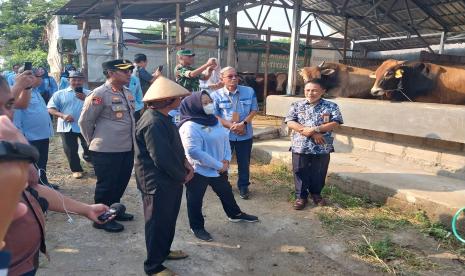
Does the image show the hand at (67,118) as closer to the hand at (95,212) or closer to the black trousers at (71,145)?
the black trousers at (71,145)

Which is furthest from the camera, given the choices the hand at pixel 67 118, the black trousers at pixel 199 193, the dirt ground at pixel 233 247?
the hand at pixel 67 118

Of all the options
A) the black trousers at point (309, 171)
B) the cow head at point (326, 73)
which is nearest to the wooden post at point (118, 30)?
the cow head at point (326, 73)

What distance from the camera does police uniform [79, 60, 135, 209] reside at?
12.7ft

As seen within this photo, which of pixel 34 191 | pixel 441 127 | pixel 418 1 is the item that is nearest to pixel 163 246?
pixel 34 191

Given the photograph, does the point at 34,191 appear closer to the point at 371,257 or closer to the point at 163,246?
the point at 163,246

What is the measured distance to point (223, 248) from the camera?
Answer: 12.3 ft

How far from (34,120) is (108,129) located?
149cm

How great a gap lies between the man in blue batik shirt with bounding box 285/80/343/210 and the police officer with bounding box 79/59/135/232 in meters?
2.01

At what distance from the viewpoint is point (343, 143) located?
6715mm

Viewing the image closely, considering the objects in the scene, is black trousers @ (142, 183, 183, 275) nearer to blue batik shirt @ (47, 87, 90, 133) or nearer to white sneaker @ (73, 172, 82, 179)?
blue batik shirt @ (47, 87, 90, 133)

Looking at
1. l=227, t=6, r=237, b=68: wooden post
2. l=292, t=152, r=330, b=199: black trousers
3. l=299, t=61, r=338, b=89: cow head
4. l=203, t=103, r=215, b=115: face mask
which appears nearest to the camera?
l=203, t=103, r=215, b=115: face mask

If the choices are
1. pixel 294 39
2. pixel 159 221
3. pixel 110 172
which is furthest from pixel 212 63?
pixel 159 221

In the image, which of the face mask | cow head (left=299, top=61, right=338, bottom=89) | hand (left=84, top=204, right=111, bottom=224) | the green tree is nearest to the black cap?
the face mask

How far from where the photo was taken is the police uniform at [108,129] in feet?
12.7
